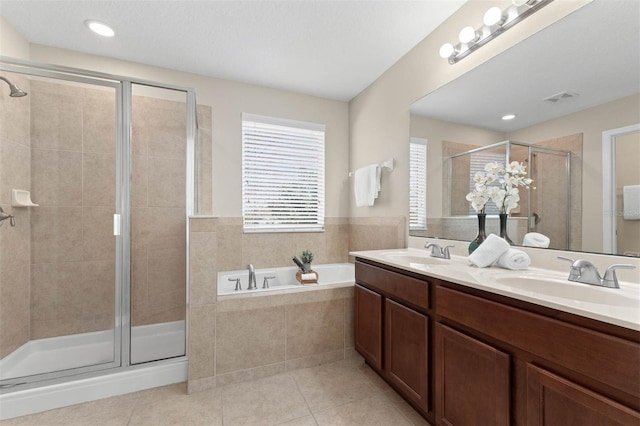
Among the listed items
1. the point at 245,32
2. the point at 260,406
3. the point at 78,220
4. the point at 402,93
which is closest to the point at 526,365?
the point at 260,406

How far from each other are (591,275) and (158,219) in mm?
2776

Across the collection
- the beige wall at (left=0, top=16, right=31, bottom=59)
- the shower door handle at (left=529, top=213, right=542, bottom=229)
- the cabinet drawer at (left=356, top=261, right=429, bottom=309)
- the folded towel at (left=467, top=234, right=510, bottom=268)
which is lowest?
the cabinet drawer at (left=356, top=261, right=429, bottom=309)

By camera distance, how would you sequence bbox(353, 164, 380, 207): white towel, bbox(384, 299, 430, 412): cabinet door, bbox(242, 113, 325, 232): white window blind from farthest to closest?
bbox(242, 113, 325, 232): white window blind → bbox(353, 164, 380, 207): white towel → bbox(384, 299, 430, 412): cabinet door

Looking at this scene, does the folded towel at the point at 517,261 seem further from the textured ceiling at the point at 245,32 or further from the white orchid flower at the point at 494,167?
the textured ceiling at the point at 245,32

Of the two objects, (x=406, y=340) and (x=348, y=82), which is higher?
(x=348, y=82)

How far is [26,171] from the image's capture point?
1.94 m

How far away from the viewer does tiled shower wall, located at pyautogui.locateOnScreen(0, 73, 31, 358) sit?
1.85 m

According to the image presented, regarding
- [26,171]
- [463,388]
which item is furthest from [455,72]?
[26,171]

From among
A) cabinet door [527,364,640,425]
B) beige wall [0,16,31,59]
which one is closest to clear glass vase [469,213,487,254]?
cabinet door [527,364,640,425]

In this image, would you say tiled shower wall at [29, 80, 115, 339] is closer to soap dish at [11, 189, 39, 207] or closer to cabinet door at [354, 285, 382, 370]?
soap dish at [11, 189, 39, 207]

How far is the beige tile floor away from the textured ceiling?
2.60 m

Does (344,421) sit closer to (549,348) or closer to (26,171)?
(549,348)

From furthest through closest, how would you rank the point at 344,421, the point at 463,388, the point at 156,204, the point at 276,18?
the point at 156,204, the point at 276,18, the point at 344,421, the point at 463,388

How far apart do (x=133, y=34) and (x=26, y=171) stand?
129 cm
